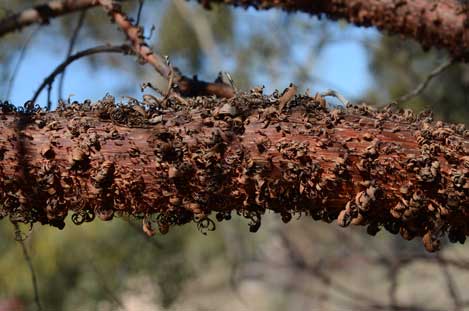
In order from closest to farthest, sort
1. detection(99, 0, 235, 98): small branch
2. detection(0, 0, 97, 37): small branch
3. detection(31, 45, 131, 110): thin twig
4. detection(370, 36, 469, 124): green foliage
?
detection(99, 0, 235, 98): small branch → detection(31, 45, 131, 110): thin twig → detection(0, 0, 97, 37): small branch → detection(370, 36, 469, 124): green foliage

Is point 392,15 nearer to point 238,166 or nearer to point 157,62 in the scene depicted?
point 157,62

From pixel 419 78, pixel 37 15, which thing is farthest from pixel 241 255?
pixel 37 15

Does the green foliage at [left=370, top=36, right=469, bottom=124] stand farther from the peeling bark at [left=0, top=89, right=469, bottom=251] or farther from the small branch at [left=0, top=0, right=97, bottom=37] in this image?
the peeling bark at [left=0, top=89, right=469, bottom=251]

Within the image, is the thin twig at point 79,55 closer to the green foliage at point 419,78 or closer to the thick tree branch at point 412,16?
the thick tree branch at point 412,16

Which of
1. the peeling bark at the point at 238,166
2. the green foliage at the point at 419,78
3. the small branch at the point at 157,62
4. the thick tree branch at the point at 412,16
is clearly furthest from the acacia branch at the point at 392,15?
the peeling bark at the point at 238,166

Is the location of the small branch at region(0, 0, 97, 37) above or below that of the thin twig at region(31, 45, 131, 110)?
above

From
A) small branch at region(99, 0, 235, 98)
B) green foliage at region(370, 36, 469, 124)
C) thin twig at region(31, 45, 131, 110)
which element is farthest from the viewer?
green foliage at region(370, 36, 469, 124)

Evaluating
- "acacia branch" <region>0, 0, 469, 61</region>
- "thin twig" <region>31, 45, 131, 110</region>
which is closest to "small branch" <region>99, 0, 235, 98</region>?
"thin twig" <region>31, 45, 131, 110</region>

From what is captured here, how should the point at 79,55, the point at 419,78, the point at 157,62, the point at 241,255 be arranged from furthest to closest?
the point at 241,255 < the point at 419,78 < the point at 79,55 < the point at 157,62
